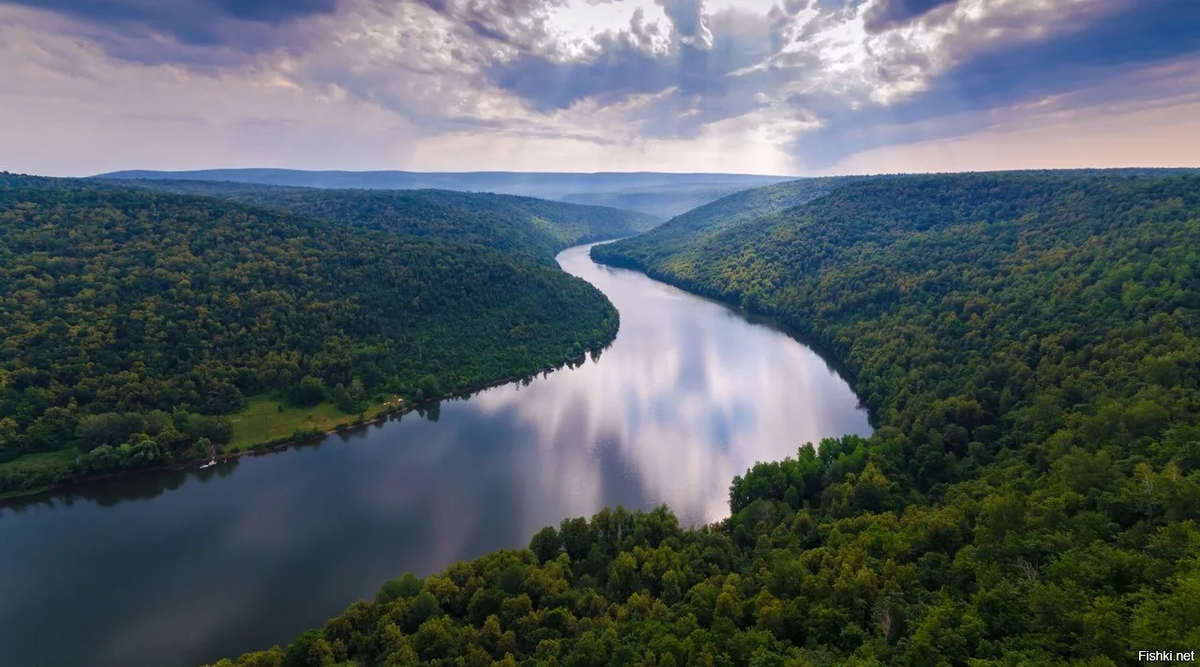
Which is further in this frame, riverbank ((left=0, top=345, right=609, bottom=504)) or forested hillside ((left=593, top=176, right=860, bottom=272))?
forested hillside ((left=593, top=176, right=860, bottom=272))

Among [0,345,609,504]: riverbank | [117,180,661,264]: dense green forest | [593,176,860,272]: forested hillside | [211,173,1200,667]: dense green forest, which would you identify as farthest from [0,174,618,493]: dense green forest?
[593,176,860,272]: forested hillside

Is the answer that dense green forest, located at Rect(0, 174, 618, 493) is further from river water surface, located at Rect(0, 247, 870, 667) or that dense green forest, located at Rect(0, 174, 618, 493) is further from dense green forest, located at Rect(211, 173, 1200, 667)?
dense green forest, located at Rect(211, 173, 1200, 667)

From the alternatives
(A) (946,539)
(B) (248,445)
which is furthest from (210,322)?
(A) (946,539)

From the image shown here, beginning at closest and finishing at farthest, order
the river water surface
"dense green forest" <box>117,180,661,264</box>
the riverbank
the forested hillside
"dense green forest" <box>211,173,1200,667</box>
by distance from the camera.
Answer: "dense green forest" <box>211,173,1200,667</box>, the river water surface, the riverbank, "dense green forest" <box>117,180,661,264</box>, the forested hillside

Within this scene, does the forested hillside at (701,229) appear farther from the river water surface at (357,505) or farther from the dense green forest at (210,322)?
the river water surface at (357,505)

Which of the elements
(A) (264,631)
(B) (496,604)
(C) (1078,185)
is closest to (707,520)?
(B) (496,604)

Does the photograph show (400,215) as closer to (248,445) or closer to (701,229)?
(248,445)

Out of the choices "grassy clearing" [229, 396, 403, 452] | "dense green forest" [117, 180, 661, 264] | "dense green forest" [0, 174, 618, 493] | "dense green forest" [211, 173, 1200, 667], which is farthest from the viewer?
"dense green forest" [117, 180, 661, 264]

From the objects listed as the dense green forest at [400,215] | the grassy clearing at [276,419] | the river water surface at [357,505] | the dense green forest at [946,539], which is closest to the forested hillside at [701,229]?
the dense green forest at [400,215]
